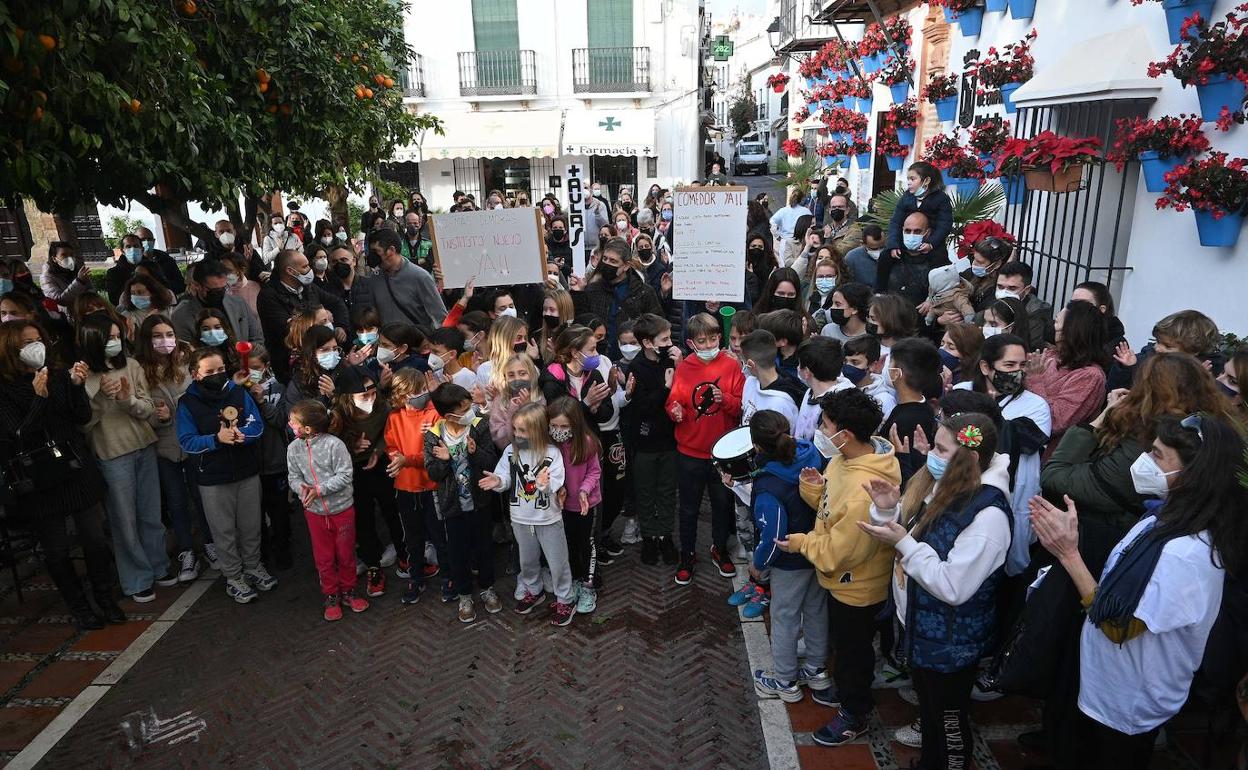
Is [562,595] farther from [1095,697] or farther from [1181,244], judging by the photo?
[1181,244]

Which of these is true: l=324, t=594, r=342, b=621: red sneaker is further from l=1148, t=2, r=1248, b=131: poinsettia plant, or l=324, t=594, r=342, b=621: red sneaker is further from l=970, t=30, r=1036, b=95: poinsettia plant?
l=970, t=30, r=1036, b=95: poinsettia plant

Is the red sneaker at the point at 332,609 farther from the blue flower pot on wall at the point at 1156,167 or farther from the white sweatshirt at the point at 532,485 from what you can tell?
the blue flower pot on wall at the point at 1156,167

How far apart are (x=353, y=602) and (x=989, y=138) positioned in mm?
7357

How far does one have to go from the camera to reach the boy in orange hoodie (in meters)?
5.28

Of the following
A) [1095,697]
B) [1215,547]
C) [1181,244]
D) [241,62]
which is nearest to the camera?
[1215,547]

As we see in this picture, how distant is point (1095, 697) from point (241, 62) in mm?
7444

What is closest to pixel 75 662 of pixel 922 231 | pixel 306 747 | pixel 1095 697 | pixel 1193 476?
pixel 306 747

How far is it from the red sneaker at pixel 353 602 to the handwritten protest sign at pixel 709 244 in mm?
3719

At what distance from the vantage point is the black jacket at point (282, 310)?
7.52 metres

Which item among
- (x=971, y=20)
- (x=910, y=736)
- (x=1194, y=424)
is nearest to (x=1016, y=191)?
(x=971, y=20)

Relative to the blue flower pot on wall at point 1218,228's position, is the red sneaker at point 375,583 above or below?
below

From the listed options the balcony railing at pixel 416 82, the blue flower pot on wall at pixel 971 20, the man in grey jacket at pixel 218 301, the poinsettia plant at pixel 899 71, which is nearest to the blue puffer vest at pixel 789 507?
the man in grey jacket at pixel 218 301

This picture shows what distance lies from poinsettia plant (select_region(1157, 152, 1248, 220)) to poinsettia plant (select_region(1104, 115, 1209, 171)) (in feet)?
0.49

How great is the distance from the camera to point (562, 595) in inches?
207
